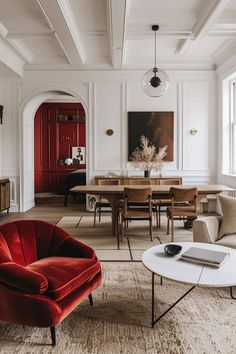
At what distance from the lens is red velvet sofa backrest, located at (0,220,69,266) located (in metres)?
2.55

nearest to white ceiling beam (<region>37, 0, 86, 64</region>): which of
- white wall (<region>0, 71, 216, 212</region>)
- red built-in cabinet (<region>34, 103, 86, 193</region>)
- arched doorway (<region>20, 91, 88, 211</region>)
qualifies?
white wall (<region>0, 71, 216, 212</region>)

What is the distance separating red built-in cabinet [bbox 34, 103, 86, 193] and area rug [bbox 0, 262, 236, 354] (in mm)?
8437

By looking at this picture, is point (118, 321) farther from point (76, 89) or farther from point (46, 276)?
point (76, 89)

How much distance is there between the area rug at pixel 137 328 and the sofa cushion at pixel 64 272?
1.09 ft

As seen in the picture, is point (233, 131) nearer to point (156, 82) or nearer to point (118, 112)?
point (118, 112)

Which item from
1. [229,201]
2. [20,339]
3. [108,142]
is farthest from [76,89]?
[20,339]

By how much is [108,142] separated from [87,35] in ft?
8.27

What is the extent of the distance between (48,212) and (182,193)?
382cm

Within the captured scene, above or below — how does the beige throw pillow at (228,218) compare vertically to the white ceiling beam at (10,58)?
below

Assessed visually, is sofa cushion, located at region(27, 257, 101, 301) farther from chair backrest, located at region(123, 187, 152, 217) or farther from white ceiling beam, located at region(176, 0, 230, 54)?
white ceiling beam, located at region(176, 0, 230, 54)

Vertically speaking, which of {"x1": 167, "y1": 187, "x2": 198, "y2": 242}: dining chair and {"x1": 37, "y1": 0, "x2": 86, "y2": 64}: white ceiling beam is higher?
{"x1": 37, "y1": 0, "x2": 86, "y2": 64}: white ceiling beam

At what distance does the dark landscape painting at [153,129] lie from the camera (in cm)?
745

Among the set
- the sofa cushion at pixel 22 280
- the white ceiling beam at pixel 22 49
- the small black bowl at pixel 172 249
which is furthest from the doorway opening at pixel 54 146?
the sofa cushion at pixel 22 280

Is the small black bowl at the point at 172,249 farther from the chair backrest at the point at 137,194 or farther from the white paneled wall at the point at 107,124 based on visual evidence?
the white paneled wall at the point at 107,124
